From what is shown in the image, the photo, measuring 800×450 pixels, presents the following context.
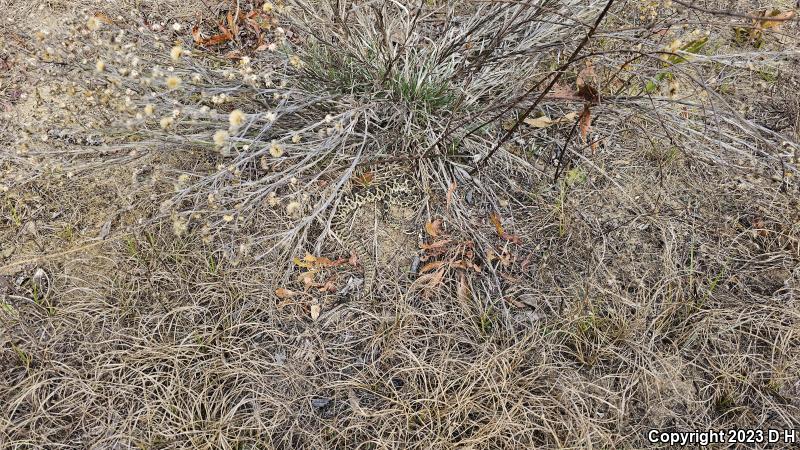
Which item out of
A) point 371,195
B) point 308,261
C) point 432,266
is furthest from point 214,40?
point 432,266

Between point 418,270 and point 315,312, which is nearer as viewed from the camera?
point 315,312

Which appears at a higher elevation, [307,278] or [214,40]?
[214,40]

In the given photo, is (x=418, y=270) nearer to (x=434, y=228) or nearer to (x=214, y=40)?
(x=434, y=228)

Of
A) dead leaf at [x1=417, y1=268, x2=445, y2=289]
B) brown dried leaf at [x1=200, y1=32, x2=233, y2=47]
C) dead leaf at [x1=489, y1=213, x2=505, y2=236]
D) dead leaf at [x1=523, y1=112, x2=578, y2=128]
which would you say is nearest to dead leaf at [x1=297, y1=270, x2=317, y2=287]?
dead leaf at [x1=417, y1=268, x2=445, y2=289]

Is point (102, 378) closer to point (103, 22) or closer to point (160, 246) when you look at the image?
point (160, 246)

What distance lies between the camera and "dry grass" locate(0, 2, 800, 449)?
1.82m

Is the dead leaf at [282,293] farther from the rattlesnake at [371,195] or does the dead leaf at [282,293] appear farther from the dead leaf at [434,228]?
the dead leaf at [434,228]

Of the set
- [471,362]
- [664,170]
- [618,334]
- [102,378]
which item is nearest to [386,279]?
[471,362]

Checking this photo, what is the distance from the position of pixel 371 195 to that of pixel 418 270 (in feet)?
1.37

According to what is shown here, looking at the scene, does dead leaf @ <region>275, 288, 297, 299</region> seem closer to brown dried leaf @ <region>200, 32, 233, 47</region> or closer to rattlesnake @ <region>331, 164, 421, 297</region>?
rattlesnake @ <region>331, 164, 421, 297</region>

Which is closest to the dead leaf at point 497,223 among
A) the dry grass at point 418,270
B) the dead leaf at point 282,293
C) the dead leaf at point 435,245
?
the dry grass at point 418,270

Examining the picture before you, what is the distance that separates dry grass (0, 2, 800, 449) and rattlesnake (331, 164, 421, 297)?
6 centimetres

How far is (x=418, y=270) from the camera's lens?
2.16 m

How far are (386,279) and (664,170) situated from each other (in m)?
1.45
